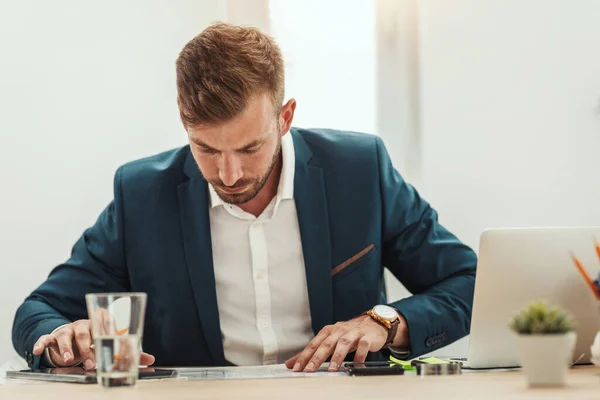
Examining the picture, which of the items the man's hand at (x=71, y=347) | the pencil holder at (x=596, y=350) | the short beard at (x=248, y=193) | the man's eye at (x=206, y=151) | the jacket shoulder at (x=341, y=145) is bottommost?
the man's hand at (x=71, y=347)

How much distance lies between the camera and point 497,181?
8.95 feet

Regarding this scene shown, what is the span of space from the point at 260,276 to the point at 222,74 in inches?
20.8

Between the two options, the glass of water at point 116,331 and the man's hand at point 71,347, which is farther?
the man's hand at point 71,347

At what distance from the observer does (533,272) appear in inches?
56.7

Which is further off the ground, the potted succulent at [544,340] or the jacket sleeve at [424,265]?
the potted succulent at [544,340]

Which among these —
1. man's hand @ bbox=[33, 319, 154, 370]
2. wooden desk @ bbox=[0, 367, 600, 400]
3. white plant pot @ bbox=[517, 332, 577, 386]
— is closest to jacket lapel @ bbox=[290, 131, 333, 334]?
man's hand @ bbox=[33, 319, 154, 370]

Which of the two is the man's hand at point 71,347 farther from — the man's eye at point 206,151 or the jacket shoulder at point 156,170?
the jacket shoulder at point 156,170

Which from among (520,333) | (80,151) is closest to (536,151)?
(80,151)

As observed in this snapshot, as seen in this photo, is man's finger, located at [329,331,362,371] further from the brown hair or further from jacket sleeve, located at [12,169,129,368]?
jacket sleeve, located at [12,169,129,368]

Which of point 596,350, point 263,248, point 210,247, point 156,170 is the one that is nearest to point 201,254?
point 210,247

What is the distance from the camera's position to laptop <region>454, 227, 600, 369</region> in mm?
1439

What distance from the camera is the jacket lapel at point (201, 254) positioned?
2.12 meters

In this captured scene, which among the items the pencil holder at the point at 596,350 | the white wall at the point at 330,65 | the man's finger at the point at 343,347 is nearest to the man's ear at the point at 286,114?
the man's finger at the point at 343,347

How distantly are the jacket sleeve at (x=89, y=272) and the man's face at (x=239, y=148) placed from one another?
14.9 inches
